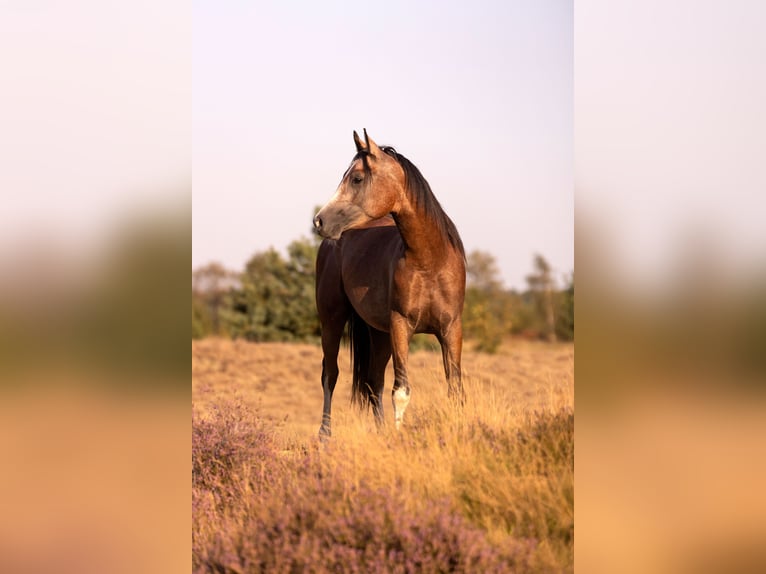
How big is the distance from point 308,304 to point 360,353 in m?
12.3

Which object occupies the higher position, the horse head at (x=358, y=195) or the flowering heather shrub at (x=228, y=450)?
the horse head at (x=358, y=195)

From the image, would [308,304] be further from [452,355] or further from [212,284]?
[452,355]

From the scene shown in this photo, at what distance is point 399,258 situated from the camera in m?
5.35

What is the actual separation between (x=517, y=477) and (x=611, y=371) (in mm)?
1158

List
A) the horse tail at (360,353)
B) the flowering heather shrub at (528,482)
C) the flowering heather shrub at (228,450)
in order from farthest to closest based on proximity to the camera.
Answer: the horse tail at (360,353) → the flowering heather shrub at (228,450) → the flowering heather shrub at (528,482)

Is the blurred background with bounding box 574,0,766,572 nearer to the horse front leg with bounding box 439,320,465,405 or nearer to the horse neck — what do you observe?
the horse neck

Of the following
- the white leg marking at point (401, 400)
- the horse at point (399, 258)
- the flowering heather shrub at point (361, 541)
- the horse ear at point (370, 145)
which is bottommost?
the flowering heather shrub at point (361, 541)

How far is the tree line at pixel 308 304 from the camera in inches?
755

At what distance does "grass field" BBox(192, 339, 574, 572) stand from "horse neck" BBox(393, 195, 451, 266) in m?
0.80

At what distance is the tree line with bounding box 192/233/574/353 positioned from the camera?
19.2m

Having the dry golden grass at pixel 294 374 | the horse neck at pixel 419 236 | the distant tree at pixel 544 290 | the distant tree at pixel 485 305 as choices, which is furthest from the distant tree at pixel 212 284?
the horse neck at pixel 419 236

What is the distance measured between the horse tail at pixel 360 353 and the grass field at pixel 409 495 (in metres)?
1.33

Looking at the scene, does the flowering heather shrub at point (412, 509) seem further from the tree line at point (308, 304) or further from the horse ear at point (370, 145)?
the tree line at point (308, 304)

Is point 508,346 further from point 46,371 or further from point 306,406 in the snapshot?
point 46,371
